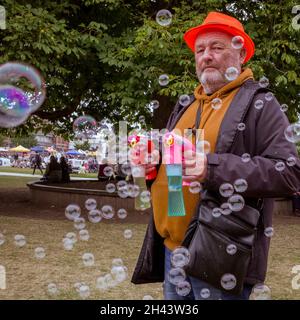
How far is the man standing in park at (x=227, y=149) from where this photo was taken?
6.57 ft

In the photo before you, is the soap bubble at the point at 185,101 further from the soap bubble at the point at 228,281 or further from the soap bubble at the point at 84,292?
the soap bubble at the point at 84,292

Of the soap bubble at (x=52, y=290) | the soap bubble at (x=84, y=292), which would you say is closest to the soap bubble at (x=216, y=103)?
the soap bubble at (x=84, y=292)

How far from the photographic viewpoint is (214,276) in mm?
2053

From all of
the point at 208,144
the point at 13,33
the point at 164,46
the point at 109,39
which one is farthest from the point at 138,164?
the point at 109,39

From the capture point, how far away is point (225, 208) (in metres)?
2.07

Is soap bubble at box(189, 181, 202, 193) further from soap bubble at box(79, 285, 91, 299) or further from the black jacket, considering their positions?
soap bubble at box(79, 285, 91, 299)

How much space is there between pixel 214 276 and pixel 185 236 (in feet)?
0.74

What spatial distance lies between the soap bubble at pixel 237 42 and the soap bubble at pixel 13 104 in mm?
5822

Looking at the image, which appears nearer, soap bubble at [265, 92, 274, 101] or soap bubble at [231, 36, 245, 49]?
soap bubble at [265, 92, 274, 101]

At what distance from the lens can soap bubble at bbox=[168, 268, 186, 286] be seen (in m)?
2.29

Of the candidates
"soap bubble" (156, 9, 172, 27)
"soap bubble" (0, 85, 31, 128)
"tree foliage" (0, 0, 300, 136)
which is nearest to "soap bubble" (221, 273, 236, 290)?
"soap bubble" (156, 9, 172, 27)

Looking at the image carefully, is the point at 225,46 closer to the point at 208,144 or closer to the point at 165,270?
the point at 208,144

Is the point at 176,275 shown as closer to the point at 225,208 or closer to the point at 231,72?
the point at 225,208

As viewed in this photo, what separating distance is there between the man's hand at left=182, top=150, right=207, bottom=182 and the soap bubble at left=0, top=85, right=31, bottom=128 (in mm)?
6092
